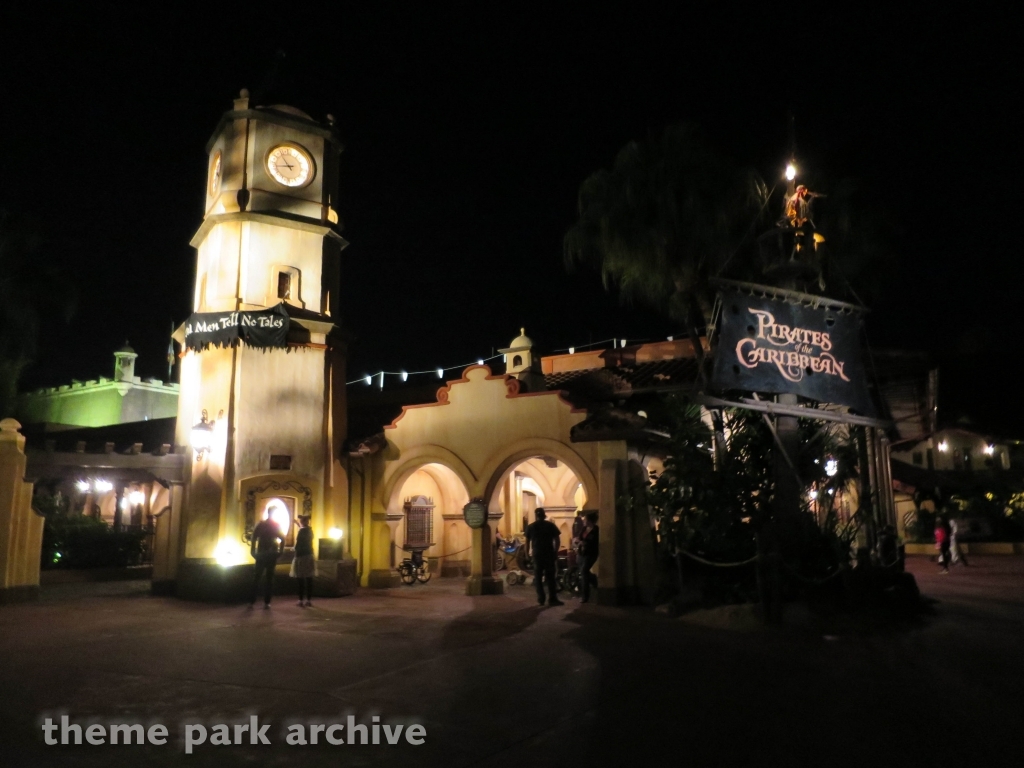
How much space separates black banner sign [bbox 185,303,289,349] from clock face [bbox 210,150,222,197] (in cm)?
345

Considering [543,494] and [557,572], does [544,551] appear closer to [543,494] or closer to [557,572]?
[557,572]

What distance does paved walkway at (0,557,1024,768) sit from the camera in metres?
5.55

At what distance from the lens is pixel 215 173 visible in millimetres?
18844

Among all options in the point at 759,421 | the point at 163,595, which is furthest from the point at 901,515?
the point at 163,595

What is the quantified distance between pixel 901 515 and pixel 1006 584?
1729cm

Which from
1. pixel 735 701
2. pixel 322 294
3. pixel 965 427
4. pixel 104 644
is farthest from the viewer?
pixel 965 427

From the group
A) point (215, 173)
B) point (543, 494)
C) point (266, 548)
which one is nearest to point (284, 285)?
point (215, 173)

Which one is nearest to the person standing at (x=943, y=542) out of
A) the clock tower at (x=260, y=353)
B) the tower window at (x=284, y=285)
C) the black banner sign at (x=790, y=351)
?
the black banner sign at (x=790, y=351)

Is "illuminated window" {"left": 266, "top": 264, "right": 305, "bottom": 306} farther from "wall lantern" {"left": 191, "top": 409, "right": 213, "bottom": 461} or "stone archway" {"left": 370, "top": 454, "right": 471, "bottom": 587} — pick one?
"stone archway" {"left": 370, "top": 454, "right": 471, "bottom": 587}

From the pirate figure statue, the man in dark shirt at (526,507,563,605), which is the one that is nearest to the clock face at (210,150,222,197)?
the man in dark shirt at (526,507,563,605)

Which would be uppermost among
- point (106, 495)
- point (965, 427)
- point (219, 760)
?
point (965, 427)

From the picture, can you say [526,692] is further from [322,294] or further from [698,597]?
[322,294]

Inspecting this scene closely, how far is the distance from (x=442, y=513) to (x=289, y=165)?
9.67 m

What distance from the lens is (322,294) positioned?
18578 mm
